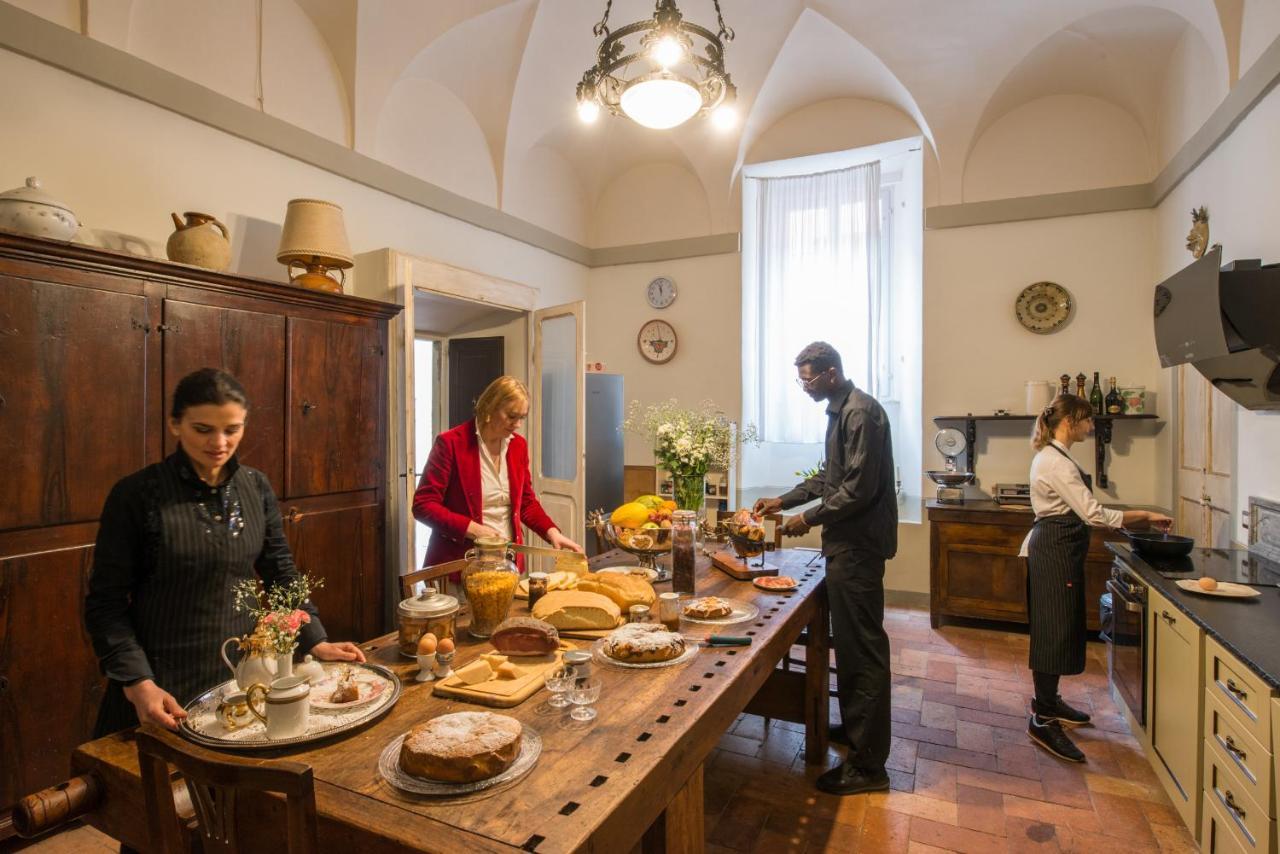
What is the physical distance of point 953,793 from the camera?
2713mm

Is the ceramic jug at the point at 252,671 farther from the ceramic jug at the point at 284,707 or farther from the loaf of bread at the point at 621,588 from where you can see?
the loaf of bread at the point at 621,588

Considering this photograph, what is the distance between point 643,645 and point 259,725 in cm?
84

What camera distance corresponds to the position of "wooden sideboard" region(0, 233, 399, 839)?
230 cm

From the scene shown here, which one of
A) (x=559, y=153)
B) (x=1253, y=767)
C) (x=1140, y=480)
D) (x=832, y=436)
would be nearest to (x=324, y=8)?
(x=559, y=153)

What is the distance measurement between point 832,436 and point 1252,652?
140 cm

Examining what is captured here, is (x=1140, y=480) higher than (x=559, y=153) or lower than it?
lower

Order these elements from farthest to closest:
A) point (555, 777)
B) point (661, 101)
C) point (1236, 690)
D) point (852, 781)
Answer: point (852, 781), point (661, 101), point (1236, 690), point (555, 777)

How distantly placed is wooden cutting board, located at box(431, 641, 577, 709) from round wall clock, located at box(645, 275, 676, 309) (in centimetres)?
518

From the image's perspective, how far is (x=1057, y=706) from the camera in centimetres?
322

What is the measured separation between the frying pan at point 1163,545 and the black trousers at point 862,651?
1313 millimetres

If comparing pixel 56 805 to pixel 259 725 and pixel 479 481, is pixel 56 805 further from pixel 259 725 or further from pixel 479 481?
pixel 479 481

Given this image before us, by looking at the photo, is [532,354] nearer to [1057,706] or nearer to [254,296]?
[254,296]

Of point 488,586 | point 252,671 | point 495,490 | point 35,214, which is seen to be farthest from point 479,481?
point 35,214

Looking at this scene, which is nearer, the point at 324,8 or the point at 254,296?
the point at 254,296
